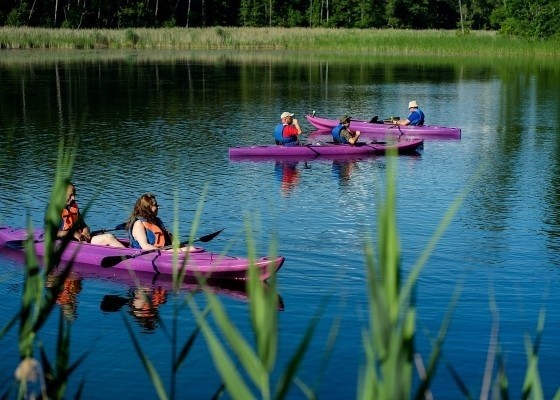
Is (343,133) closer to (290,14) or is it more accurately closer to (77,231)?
(77,231)

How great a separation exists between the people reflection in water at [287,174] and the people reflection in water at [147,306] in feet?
20.2

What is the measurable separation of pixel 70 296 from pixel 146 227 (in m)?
1.19

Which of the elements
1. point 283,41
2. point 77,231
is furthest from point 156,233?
point 283,41

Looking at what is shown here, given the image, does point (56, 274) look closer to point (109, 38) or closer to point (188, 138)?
point (188, 138)

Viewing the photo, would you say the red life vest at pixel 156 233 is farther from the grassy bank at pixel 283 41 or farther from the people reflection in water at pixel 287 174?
the grassy bank at pixel 283 41

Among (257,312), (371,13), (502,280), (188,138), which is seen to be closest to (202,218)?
(502,280)

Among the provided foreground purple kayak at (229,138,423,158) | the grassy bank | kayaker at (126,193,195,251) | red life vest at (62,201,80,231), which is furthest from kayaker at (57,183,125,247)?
the grassy bank

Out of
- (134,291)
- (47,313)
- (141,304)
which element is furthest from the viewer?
(134,291)

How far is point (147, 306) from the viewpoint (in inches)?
422

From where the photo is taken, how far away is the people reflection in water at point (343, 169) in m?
18.5

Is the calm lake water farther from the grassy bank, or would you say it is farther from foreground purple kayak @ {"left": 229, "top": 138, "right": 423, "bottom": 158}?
the grassy bank

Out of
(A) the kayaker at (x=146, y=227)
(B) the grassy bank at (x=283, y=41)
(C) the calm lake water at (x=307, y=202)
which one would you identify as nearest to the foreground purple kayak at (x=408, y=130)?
(C) the calm lake water at (x=307, y=202)

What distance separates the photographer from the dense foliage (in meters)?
59.9

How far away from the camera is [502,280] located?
1169 centimetres
